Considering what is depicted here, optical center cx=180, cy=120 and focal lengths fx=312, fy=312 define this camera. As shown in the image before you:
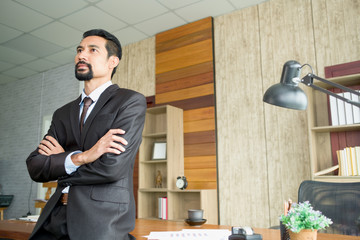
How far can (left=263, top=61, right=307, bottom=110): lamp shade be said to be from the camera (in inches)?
50.0

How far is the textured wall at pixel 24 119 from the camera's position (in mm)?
6355

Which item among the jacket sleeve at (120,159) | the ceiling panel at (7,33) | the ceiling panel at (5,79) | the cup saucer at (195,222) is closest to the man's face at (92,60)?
the jacket sleeve at (120,159)

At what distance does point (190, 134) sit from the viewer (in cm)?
439

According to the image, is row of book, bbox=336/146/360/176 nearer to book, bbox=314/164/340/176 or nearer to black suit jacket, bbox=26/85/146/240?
book, bbox=314/164/340/176

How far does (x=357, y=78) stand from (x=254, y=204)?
1.79m

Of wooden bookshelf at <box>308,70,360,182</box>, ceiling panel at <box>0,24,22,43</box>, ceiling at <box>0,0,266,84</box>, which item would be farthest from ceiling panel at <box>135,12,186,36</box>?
wooden bookshelf at <box>308,70,360,182</box>

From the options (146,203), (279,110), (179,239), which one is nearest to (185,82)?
(279,110)

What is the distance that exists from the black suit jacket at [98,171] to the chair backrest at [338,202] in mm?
1448

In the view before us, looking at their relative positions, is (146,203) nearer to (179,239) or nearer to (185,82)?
(185,82)

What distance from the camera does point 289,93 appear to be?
1.28 m

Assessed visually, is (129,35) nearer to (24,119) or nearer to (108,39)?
(108,39)

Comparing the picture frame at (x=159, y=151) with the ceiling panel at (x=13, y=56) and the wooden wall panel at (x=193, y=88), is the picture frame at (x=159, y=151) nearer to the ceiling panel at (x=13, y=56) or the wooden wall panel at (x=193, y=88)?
the wooden wall panel at (x=193, y=88)

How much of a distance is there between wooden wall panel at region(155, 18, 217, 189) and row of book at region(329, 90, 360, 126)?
1523 millimetres

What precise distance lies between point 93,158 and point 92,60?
0.57m
